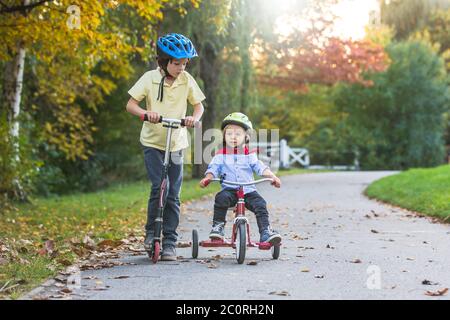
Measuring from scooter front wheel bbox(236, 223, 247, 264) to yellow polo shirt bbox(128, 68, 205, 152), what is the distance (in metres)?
0.96

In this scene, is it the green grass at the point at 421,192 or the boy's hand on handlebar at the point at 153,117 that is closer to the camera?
the boy's hand on handlebar at the point at 153,117

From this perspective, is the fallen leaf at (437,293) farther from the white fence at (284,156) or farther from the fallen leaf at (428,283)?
the white fence at (284,156)

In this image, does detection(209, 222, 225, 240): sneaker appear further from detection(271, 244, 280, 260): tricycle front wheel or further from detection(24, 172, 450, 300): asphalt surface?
detection(271, 244, 280, 260): tricycle front wheel

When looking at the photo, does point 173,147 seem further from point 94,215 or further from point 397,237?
point 94,215

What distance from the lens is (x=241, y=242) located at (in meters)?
7.67

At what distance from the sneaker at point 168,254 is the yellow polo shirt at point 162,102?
0.89m

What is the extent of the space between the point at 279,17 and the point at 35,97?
25.3 feet

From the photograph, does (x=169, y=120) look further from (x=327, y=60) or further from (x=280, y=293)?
(x=327, y=60)

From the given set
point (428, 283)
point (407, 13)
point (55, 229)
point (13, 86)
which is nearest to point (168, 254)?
point (428, 283)

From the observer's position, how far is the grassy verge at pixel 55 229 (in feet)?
22.8

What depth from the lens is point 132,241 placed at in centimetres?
991

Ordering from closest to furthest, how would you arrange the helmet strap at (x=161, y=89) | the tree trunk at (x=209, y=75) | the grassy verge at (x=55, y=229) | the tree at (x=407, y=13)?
the grassy verge at (x=55, y=229), the helmet strap at (x=161, y=89), the tree trunk at (x=209, y=75), the tree at (x=407, y=13)

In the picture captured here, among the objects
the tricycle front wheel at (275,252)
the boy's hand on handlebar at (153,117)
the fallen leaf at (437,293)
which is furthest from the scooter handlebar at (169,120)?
the fallen leaf at (437,293)
